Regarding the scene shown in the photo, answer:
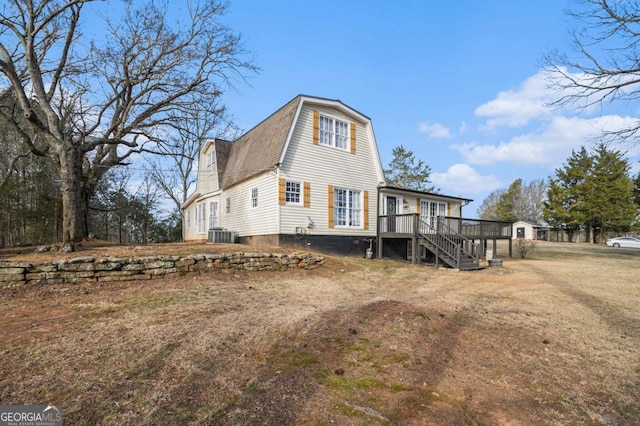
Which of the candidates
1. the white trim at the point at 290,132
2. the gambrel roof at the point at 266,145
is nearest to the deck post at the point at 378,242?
the gambrel roof at the point at 266,145

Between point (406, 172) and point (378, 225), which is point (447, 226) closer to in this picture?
point (378, 225)

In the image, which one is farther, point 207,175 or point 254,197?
point 207,175

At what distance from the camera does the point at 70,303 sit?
5473 millimetres


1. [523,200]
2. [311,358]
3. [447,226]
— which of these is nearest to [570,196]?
[523,200]

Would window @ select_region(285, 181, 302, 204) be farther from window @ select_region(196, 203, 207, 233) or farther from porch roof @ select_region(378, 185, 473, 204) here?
window @ select_region(196, 203, 207, 233)

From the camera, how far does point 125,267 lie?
7.17m

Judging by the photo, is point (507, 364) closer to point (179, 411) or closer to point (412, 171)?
point (179, 411)

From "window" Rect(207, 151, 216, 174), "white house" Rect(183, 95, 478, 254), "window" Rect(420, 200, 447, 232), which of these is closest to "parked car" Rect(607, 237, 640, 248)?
"window" Rect(420, 200, 447, 232)

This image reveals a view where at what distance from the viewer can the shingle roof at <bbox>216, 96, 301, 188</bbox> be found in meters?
12.8

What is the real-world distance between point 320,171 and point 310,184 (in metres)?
0.81

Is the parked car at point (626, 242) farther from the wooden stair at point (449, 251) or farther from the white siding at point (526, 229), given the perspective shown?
the wooden stair at point (449, 251)

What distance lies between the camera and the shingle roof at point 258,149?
42.0 feet

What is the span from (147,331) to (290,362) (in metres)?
2.09

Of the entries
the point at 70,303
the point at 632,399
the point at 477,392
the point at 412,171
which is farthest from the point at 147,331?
the point at 412,171
